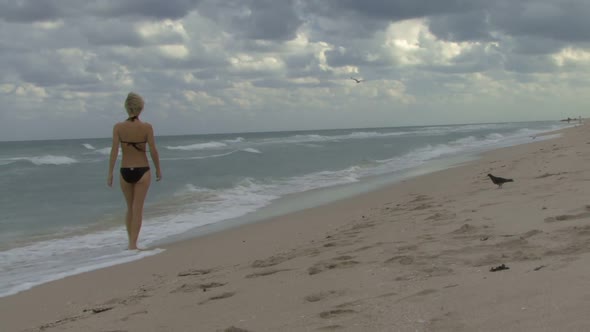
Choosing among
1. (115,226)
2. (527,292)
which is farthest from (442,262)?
(115,226)

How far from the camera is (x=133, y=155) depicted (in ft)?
21.4

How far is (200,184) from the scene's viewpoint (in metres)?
15.7

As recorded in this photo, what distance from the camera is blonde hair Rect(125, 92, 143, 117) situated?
6375 millimetres

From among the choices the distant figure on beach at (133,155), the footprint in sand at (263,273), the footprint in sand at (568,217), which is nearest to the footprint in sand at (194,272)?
the footprint in sand at (263,273)

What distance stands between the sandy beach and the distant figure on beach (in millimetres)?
755

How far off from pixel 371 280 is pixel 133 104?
4148 millimetres

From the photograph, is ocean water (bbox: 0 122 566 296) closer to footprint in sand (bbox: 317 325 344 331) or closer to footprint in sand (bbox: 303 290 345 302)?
footprint in sand (bbox: 303 290 345 302)

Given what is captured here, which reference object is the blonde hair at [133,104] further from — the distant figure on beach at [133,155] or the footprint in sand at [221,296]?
the footprint in sand at [221,296]

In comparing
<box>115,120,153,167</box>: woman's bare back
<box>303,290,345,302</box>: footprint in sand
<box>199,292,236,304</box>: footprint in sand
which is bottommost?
<box>199,292,236,304</box>: footprint in sand

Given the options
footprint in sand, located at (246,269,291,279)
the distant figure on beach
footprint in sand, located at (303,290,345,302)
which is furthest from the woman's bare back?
footprint in sand, located at (303,290,345,302)

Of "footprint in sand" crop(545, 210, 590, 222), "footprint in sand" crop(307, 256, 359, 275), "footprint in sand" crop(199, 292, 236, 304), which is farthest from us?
"footprint in sand" crop(545, 210, 590, 222)

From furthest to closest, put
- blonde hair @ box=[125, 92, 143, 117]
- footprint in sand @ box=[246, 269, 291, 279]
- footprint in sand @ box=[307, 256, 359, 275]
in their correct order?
1. blonde hair @ box=[125, 92, 143, 117]
2. footprint in sand @ box=[246, 269, 291, 279]
3. footprint in sand @ box=[307, 256, 359, 275]

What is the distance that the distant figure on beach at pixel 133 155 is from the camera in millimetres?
6402

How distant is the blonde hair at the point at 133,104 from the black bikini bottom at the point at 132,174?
676 mm
